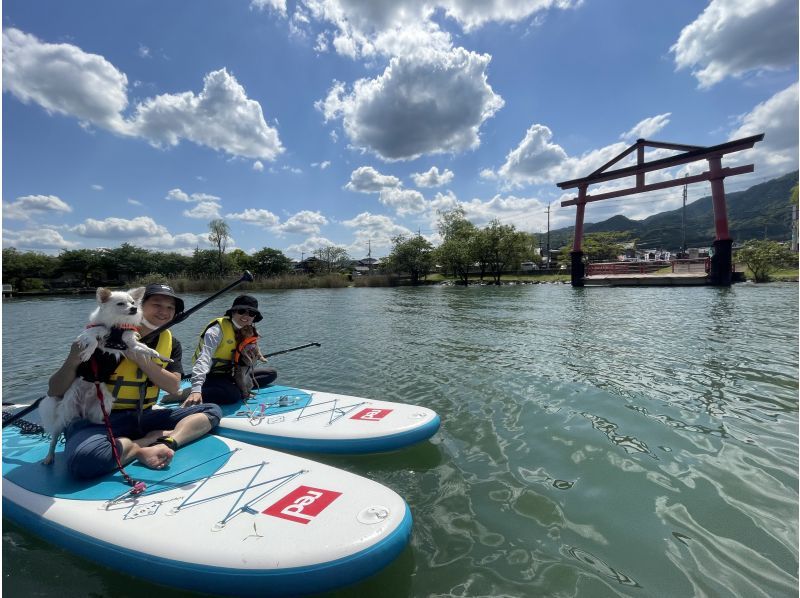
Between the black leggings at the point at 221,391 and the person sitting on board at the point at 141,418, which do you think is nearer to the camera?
the person sitting on board at the point at 141,418

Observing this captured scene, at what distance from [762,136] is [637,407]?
2662 centimetres

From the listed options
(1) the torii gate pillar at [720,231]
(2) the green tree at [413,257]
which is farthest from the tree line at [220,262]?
(1) the torii gate pillar at [720,231]

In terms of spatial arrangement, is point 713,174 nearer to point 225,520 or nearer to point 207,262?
point 225,520

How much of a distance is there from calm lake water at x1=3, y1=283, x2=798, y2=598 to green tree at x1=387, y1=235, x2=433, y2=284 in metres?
45.3

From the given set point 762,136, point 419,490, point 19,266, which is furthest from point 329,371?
point 19,266

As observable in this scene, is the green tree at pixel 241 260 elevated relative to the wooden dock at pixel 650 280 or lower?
elevated

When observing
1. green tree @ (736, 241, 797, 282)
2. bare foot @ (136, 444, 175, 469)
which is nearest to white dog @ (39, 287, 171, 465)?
bare foot @ (136, 444, 175, 469)

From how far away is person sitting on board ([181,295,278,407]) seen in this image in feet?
15.9

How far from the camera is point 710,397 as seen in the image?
567 cm

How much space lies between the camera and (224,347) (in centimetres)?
502

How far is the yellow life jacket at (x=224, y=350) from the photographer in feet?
16.1

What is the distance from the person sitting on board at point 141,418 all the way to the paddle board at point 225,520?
15 cm

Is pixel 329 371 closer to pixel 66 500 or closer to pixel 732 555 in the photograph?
pixel 66 500

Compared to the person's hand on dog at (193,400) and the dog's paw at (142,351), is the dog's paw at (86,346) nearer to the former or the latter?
the dog's paw at (142,351)
